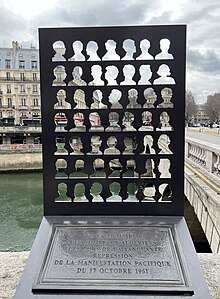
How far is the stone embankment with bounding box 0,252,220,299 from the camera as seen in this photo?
2006 millimetres

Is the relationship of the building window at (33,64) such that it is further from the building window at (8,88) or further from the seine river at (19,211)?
the seine river at (19,211)

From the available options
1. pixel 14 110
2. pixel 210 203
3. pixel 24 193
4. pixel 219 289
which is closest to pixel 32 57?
pixel 14 110

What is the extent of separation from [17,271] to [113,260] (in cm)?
98

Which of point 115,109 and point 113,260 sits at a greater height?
point 115,109

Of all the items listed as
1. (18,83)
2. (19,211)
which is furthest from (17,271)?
(18,83)

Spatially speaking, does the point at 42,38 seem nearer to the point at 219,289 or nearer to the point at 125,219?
the point at 125,219

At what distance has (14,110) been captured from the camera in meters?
35.1

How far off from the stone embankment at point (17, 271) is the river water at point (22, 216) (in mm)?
5476

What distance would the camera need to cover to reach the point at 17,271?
7.45ft

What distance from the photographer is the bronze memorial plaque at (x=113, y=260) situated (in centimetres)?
154

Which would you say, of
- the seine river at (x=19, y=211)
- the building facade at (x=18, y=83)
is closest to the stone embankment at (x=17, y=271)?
the seine river at (x=19, y=211)

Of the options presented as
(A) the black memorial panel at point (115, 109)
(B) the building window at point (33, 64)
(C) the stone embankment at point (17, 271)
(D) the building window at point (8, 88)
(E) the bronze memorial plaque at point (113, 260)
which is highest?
(B) the building window at point (33, 64)

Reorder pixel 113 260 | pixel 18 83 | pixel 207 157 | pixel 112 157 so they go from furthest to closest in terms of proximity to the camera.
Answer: pixel 18 83
pixel 207 157
pixel 112 157
pixel 113 260

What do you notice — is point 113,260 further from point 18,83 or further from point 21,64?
point 21,64
